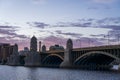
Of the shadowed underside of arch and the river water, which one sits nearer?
the river water

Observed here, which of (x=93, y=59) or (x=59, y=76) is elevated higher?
(x=59, y=76)

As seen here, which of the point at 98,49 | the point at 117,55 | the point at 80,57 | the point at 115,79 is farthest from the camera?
the point at 80,57

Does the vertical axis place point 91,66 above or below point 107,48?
below

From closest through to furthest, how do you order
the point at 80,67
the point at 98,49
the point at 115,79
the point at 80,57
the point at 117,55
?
the point at 115,79, the point at 117,55, the point at 98,49, the point at 80,57, the point at 80,67

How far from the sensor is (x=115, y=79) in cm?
9488

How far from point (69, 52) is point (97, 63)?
666 inches

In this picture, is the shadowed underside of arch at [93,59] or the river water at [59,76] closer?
the river water at [59,76]

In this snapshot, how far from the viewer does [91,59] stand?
18862 cm

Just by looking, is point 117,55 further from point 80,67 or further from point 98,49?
point 80,67

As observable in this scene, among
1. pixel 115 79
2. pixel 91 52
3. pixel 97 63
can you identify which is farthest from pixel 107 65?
pixel 115 79

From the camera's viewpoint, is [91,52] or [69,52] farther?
[69,52]

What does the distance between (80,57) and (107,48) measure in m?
31.3

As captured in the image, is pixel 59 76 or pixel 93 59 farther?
pixel 93 59

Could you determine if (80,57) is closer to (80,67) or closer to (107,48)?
(80,67)
